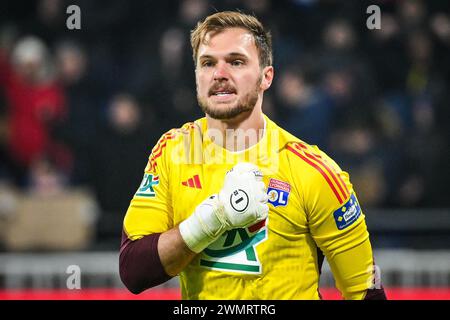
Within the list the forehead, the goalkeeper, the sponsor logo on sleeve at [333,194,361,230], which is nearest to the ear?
the goalkeeper

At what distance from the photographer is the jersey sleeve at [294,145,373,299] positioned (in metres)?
3.83

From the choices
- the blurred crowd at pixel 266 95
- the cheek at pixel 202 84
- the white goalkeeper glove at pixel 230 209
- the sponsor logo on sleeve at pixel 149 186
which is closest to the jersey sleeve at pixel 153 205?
the sponsor logo on sleeve at pixel 149 186

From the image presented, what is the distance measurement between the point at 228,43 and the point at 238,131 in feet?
1.21

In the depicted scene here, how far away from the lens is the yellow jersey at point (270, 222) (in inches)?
150

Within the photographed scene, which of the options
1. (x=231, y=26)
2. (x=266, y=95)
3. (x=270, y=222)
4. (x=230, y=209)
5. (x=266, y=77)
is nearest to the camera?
(x=230, y=209)

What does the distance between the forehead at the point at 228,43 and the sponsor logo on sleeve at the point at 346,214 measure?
740 millimetres

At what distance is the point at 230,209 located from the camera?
361 cm

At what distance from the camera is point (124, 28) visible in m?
8.53

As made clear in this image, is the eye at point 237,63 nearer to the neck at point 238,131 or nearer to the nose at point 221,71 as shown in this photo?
the nose at point 221,71

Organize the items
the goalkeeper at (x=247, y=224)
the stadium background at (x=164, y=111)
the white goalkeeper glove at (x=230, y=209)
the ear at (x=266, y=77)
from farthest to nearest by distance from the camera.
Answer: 1. the stadium background at (x=164, y=111)
2. the ear at (x=266, y=77)
3. the goalkeeper at (x=247, y=224)
4. the white goalkeeper glove at (x=230, y=209)

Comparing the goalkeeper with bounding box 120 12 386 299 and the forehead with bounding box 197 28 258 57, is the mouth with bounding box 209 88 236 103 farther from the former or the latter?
the forehead with bounding box 197 28 258 57

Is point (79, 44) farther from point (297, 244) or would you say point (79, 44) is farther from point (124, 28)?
point (297, 244)

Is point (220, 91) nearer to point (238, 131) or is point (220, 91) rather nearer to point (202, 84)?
point (202, 84)

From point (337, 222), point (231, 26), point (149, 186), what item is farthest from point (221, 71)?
point (337, 222)
